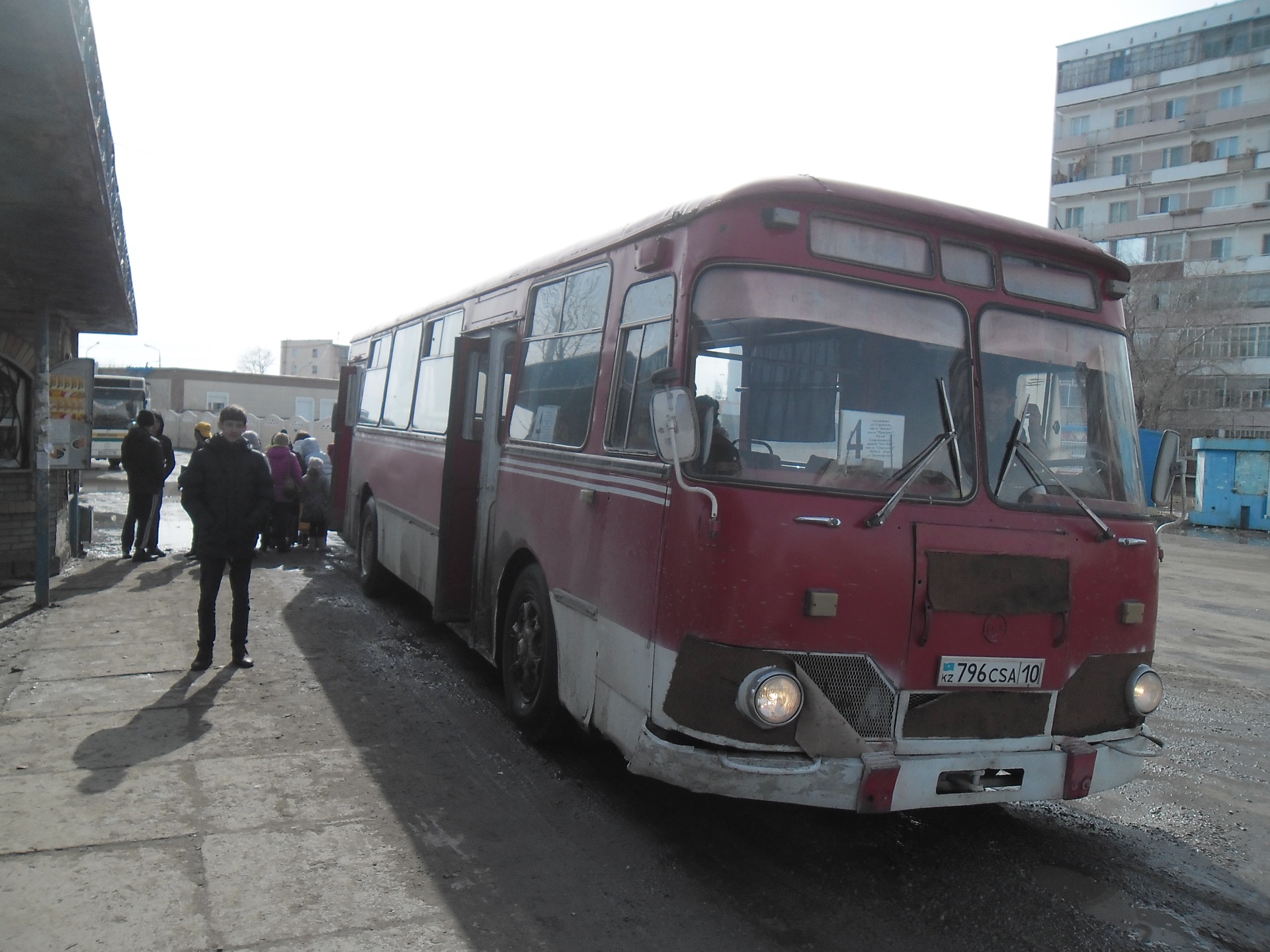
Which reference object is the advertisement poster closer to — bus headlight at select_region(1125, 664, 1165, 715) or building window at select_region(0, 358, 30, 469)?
building window at select_region(0, 358, 30, 469)

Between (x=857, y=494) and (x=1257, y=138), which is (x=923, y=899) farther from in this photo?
(x=1257, y=138)

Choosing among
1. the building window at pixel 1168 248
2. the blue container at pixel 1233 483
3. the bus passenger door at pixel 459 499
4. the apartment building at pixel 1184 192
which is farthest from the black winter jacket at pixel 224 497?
the building window at pixel 1168 248

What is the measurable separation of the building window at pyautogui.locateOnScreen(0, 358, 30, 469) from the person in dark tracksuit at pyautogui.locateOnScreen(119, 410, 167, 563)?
1.29 metres

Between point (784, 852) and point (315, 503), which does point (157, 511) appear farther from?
point (784, 852)

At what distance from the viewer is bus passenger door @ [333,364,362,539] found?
497 inches

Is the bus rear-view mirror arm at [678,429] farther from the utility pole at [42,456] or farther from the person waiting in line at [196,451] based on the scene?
the utility pole at [42,456]

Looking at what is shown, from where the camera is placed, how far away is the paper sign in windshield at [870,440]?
421cm

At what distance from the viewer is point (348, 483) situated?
482 inches

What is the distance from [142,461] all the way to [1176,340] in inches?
1935

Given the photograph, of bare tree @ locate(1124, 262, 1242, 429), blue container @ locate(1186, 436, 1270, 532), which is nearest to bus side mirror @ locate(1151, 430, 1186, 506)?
blue container @ locate(1186, 436, 1270, 532)

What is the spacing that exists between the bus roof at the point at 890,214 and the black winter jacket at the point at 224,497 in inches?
135

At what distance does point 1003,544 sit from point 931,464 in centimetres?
47

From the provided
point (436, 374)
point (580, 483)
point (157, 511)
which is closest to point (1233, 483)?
point (436, 374)

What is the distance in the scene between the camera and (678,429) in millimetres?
3922
